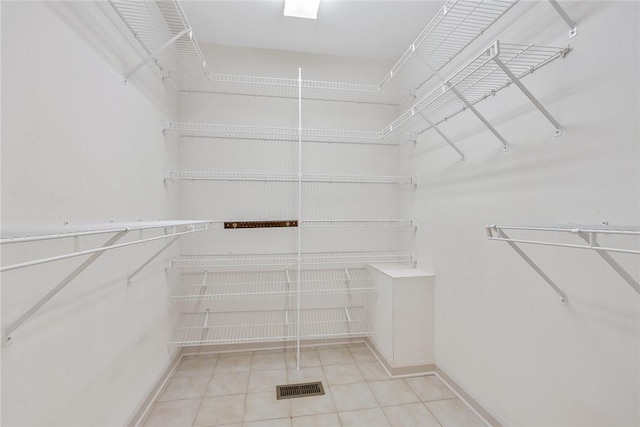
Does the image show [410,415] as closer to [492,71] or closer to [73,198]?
[492,71]

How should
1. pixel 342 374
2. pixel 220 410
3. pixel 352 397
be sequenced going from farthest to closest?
pixel 342 374 → pixel 352 397 → pixel 220 410

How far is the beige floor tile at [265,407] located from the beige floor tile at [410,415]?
0.65 metres

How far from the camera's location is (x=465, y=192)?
179 cm

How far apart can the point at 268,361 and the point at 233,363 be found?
0.29m

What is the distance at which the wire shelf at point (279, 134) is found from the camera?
7.88ft

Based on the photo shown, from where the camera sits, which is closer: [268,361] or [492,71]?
[492,71]

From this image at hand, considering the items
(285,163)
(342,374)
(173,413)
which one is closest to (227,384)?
(173,413)

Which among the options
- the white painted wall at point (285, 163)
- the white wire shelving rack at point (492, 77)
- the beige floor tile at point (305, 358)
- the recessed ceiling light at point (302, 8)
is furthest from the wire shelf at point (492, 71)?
the beige floor tile at point (305, 358)

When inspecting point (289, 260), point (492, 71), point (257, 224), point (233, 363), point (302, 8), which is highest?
point (302, 8)

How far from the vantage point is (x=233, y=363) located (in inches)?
90.8

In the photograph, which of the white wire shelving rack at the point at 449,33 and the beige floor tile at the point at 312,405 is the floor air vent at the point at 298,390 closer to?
the beige floor tile at the point at 312,405

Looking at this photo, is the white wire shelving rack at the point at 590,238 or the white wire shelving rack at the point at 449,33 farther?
the white wire shelving rack at the point at 449,33

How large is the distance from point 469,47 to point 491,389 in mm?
2121

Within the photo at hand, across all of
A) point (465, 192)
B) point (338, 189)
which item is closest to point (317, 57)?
point (338, 189)
